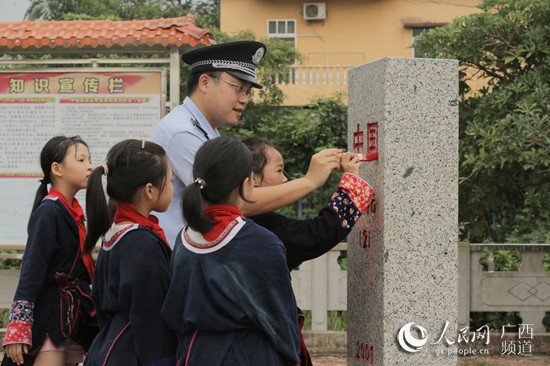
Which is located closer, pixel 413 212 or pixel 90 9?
pixel 413 212

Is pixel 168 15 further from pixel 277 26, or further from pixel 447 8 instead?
pixel 447 8

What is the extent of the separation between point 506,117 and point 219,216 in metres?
3.75

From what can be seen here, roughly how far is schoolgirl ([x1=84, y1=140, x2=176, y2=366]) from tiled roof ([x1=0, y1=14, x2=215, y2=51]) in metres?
3.36

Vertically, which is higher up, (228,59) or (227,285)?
(228,59)

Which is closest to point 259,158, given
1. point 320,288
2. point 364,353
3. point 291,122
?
point 364,353

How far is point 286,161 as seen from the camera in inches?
329

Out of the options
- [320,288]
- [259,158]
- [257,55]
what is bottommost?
[320,288]

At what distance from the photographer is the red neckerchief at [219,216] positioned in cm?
184

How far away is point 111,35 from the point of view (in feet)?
18.0

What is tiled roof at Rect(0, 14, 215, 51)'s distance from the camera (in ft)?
17.7

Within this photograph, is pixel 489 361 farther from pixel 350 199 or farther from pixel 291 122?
pixel 291 122

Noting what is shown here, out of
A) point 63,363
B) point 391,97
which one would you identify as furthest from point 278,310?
point 63,363

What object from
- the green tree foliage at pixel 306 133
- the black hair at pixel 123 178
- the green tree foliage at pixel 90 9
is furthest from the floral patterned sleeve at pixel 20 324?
the green tree foliage at pixel 90 9

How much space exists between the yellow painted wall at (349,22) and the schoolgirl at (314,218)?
1156 cm
